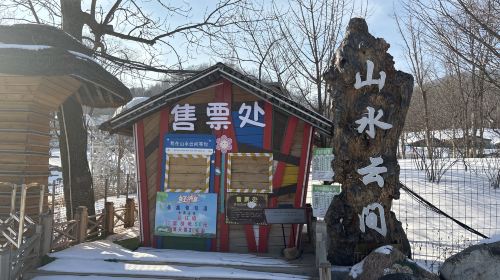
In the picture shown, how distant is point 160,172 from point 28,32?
4.66 m

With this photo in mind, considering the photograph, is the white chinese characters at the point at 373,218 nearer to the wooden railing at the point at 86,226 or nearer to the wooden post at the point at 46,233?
the wooden post at the point at 46,233

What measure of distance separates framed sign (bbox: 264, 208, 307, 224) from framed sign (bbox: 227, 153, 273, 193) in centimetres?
90

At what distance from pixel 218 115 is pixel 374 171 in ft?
12.8

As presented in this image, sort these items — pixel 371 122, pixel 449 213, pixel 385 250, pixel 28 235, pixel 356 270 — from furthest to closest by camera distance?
pixel 449 213
pixel 28 235
pixel 371 122
pixel 356 270
pixel 385 250

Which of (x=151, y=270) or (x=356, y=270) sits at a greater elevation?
(x=356, y=270)

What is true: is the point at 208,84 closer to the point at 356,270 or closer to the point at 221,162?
the point at 221,162

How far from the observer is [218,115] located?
9695 mm

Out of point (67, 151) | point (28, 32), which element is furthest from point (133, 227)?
point (28, 32)

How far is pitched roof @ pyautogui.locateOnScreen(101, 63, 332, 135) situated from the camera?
30.0 ft

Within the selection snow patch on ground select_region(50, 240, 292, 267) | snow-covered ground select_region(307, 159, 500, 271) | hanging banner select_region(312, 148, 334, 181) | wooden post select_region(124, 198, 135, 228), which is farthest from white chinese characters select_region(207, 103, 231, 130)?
snow-covered ground select_region(307, 159, 500, 271)

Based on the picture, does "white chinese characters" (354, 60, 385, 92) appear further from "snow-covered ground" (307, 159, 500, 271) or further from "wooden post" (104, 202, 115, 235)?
"wooden post" (104, 202, 115, 235)

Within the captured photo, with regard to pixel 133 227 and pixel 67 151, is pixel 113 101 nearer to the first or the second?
pixel 67 151

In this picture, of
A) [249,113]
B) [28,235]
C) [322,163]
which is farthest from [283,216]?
A: [28,235]

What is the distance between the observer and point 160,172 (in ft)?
32.4
